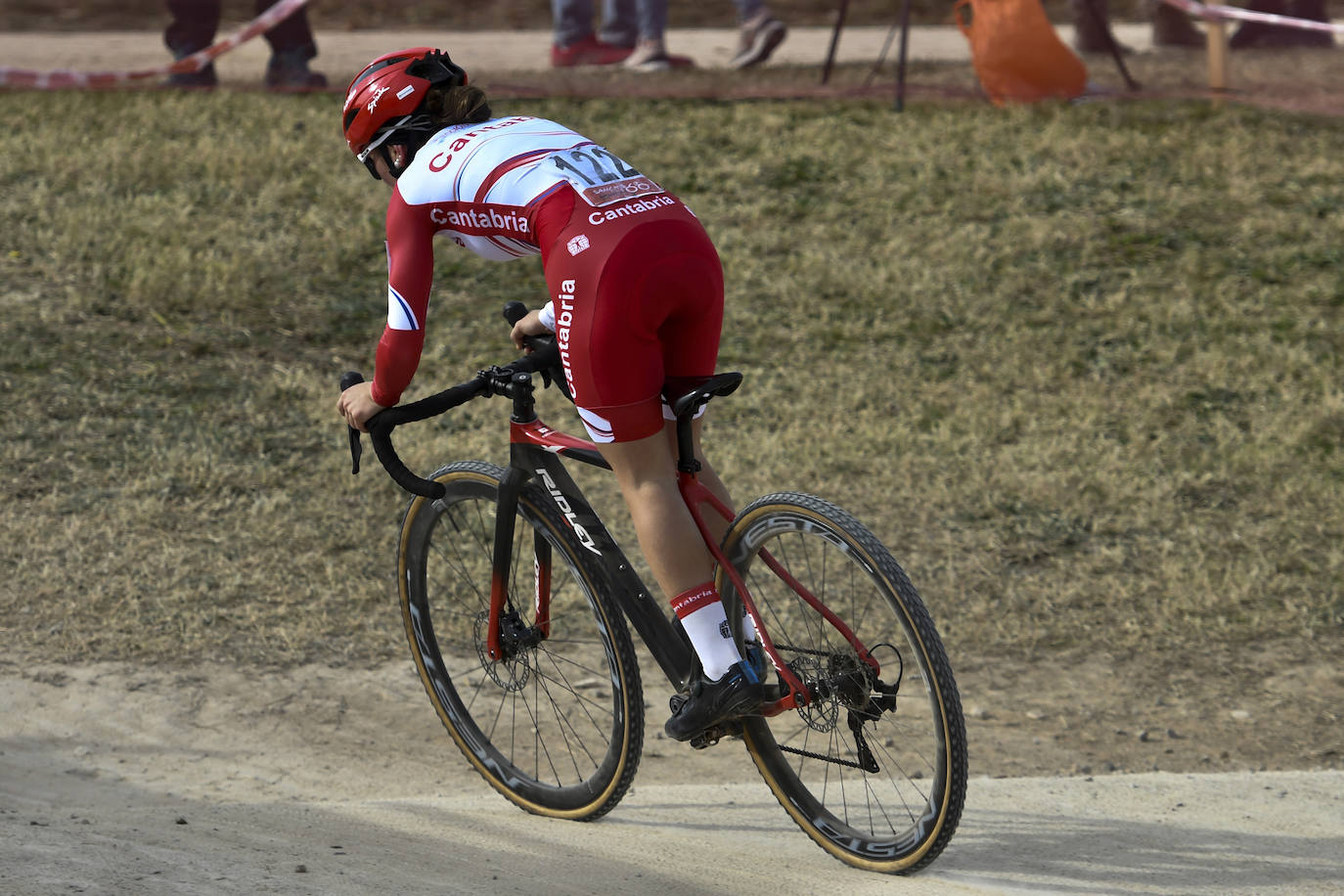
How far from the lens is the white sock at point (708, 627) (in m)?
3.50

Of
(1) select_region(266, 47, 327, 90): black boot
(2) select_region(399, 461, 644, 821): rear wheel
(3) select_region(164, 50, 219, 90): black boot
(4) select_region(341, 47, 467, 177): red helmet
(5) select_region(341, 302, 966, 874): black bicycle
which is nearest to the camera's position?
(5) select_region(341, 302, 966, 874): black bicycle

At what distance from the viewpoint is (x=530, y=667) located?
4113 millimetres

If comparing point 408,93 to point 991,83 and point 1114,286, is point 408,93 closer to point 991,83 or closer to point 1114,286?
point 1114,286

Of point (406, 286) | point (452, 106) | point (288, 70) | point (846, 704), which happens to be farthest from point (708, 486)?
point (288, 70)

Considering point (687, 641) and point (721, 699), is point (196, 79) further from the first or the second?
point (721, 699)

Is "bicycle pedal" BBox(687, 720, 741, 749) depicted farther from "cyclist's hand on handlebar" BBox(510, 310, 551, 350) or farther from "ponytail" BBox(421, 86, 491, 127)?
"ponytail" BBox(421, 86, 491, 127)

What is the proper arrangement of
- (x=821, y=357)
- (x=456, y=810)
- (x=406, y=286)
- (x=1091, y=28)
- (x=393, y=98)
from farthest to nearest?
(x=1091, y=28) < (x=821, y=357) < (x=456, y=810) < (x=393, y=98) < (x=406, y=286)

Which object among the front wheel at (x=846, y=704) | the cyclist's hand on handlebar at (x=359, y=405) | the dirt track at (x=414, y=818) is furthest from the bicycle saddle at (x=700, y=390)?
the dirt track at (x=414, y=818)

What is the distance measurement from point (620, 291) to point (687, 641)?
3.05 feet

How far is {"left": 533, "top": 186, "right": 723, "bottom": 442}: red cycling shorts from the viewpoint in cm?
335

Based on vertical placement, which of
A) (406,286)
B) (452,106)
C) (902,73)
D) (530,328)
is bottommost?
(902,73)

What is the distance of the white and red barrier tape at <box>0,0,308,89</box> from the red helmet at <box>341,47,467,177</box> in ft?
23.9

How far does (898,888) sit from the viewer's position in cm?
346

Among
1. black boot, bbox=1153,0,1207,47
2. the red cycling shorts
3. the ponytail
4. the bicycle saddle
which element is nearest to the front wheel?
the bicycle saddle
